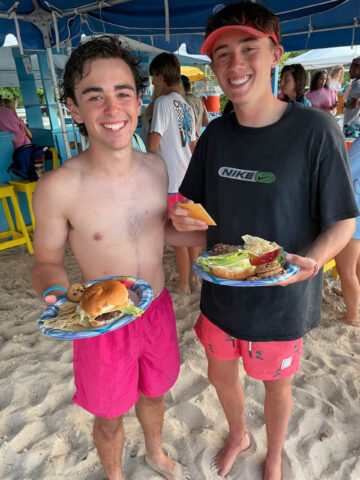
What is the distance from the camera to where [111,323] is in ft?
4.19

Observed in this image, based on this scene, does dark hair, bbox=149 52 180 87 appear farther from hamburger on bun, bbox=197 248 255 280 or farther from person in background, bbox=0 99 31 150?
person in background, bbox=0 99 31 150

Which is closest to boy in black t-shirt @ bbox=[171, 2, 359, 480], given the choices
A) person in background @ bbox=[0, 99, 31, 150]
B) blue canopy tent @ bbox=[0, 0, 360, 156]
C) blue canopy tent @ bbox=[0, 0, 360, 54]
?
blue canopy tent @ bbox=[0, 0, 360, 54]

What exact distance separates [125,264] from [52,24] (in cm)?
513

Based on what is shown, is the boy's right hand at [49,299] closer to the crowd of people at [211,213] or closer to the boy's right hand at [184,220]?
the crowd of people at [211,213]

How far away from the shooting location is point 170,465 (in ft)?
6.88

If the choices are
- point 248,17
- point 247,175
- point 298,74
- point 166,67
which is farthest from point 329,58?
point 247,175

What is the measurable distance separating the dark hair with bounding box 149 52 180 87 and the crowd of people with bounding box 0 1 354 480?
199cm

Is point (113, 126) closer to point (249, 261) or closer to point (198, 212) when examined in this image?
point (198, 212)

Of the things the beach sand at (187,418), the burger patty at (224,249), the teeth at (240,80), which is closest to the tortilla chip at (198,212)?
the burger patty at (224,249)

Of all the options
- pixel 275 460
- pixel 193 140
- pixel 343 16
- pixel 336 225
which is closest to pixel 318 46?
pixel 343 16

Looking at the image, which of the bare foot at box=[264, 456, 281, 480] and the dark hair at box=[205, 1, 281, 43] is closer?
the dark hair at box=[205, 1, 281, 43]

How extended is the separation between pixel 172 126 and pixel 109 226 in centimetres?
243

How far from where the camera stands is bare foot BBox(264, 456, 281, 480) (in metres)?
1.97

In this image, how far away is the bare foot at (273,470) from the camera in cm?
197
